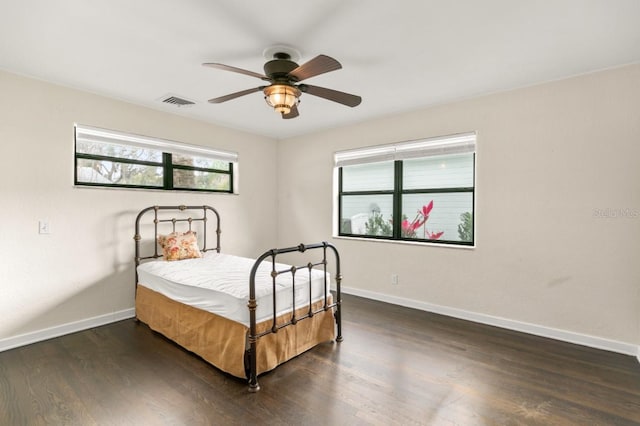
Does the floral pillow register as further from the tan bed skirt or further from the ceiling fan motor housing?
the ceiling fan motor housing

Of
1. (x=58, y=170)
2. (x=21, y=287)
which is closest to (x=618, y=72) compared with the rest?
(x=58, y=170)

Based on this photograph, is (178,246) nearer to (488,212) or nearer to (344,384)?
(344,384)

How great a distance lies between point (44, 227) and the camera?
2.99 m

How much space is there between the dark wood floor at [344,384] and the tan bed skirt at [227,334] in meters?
0.09

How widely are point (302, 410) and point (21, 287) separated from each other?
2.87 m

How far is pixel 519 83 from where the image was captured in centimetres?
301

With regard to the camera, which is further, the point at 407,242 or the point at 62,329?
the point at 407,242

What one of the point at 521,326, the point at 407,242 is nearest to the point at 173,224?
the point at 407,242

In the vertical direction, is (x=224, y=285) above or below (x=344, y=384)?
above

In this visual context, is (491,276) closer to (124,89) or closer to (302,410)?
(302,410)

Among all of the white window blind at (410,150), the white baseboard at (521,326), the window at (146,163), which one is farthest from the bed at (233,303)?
the white window blind at (410,150)

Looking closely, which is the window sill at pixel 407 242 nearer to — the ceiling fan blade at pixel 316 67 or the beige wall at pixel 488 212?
the beige wall at pixel 488 212

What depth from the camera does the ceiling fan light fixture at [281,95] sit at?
226cm

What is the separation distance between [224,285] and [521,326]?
2956 millimetres
